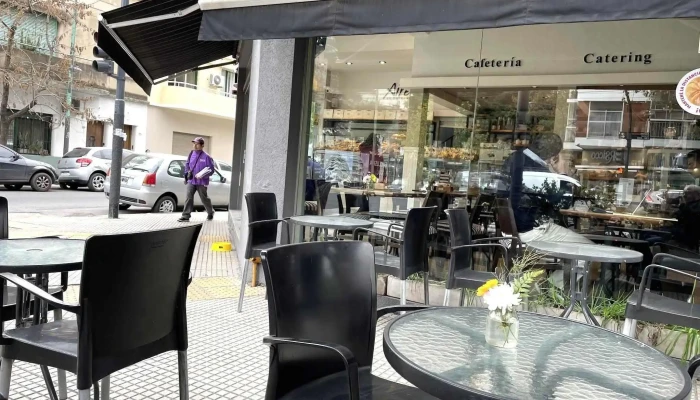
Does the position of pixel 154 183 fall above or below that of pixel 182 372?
above

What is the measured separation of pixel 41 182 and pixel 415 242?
13.8 m

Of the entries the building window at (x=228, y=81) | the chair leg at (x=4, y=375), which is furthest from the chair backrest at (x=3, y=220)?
the building window at (x=228, y=81)

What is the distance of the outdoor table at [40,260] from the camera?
2.01 metres

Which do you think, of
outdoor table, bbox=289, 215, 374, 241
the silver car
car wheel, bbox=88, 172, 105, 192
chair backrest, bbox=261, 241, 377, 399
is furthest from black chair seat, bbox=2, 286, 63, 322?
car wheel, bbox=88, 172, 105, 192

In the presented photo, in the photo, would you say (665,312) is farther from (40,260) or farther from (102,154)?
(102,154)

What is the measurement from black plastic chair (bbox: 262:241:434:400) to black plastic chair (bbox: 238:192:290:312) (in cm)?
225

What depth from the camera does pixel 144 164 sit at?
10594 mm

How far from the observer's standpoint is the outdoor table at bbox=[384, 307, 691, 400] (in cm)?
129

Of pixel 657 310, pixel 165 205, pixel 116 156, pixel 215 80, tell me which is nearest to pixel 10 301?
pixel 657 310

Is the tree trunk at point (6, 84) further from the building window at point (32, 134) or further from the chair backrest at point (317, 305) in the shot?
the chair backrest at point (317, 305)

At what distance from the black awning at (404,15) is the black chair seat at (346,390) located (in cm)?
201

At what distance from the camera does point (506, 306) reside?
147 cm

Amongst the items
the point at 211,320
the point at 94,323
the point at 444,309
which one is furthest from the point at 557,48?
the point at 94,323

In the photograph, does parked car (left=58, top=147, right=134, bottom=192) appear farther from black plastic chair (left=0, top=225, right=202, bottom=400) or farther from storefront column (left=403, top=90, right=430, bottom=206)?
black plastic chair (left=0, top=225, right=202, bottom=400)
